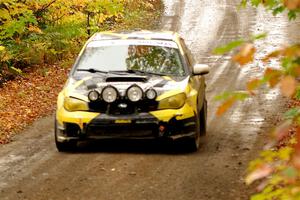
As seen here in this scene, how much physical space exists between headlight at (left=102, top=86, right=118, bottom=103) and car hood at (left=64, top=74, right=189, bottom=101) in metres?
0.10

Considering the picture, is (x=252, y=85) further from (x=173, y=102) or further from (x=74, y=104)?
(x=74, y=104)

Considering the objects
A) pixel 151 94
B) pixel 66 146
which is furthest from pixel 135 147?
pixel 151 94

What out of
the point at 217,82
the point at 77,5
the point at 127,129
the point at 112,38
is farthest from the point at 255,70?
the point at 127,129

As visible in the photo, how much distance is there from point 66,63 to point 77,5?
1.86 meters

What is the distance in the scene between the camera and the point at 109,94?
850 centimetres

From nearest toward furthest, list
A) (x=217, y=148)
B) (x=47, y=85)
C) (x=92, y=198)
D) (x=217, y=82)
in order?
1. (x=92, y=198)
2. (x=217, y=148)
3. (x=47, y=85)
4. (x=217, y=82)

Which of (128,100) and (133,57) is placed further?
(133,57)

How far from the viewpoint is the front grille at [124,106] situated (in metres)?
8.57

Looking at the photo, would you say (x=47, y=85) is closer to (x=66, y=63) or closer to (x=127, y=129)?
(x=66, y=63)

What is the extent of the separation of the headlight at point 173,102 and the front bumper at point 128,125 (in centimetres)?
6

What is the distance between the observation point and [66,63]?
750 inches

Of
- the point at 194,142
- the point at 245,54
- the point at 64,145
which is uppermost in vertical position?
the point at 245,54

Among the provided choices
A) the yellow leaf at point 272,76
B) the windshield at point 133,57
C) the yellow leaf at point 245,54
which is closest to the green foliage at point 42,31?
the windshield at point 133,57

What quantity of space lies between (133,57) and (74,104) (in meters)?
1.43
